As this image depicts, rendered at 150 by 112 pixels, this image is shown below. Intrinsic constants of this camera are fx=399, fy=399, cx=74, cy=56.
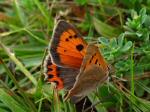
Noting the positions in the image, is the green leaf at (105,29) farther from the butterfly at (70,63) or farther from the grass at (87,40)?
the butterfly at (70,63)

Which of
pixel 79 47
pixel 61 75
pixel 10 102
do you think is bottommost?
pixel 10 102

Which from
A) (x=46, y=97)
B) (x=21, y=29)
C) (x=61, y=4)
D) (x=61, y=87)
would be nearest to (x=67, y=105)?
(x=46, y=97)

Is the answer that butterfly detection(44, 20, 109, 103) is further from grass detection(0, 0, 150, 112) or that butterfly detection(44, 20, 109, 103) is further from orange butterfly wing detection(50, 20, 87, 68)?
grass detection(0, 0, 150, 112)

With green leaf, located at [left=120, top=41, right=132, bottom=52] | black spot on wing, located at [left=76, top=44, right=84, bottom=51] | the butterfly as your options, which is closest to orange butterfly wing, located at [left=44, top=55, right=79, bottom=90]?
the butterfly

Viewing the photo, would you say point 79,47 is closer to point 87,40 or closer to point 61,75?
point 61,75

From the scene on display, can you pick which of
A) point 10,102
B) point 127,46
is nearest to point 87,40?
point 127,46

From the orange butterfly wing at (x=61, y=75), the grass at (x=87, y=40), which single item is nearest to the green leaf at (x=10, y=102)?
the grass at (x=87, y=40)

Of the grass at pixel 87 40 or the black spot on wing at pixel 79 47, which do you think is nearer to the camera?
the black spot on wing at pixel 79 47
